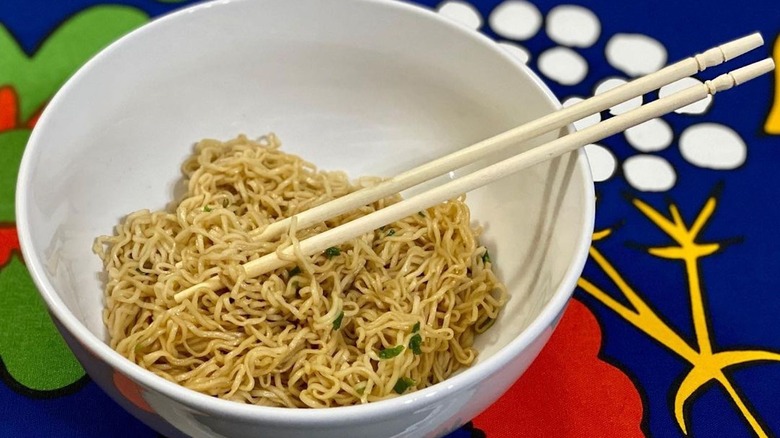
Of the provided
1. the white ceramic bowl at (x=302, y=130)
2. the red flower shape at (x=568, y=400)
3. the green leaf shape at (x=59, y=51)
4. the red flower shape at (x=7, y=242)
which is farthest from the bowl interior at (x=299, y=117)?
the green leaf shape at (x=59, y=51)

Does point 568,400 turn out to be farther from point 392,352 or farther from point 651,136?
point 651,136

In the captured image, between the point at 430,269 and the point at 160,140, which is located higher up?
the point at 430,269

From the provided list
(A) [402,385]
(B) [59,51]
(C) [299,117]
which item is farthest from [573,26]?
(B) [59,51]

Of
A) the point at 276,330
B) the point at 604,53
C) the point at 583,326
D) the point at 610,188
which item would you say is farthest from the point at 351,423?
the point at 604,53

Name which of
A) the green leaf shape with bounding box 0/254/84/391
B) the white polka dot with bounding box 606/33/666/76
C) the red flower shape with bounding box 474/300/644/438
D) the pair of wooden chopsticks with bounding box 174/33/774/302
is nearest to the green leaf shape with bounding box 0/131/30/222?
the green leaf shape with bounding box 0/254/84/391

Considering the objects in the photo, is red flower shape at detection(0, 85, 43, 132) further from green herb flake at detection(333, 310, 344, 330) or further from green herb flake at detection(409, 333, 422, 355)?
green herb flake at detection(409, 333, 422, 355)

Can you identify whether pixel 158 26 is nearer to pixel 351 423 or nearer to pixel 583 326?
pixel 351 423

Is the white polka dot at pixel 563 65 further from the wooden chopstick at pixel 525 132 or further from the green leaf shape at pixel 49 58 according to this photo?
the green leaf shape at pixel 49 58
